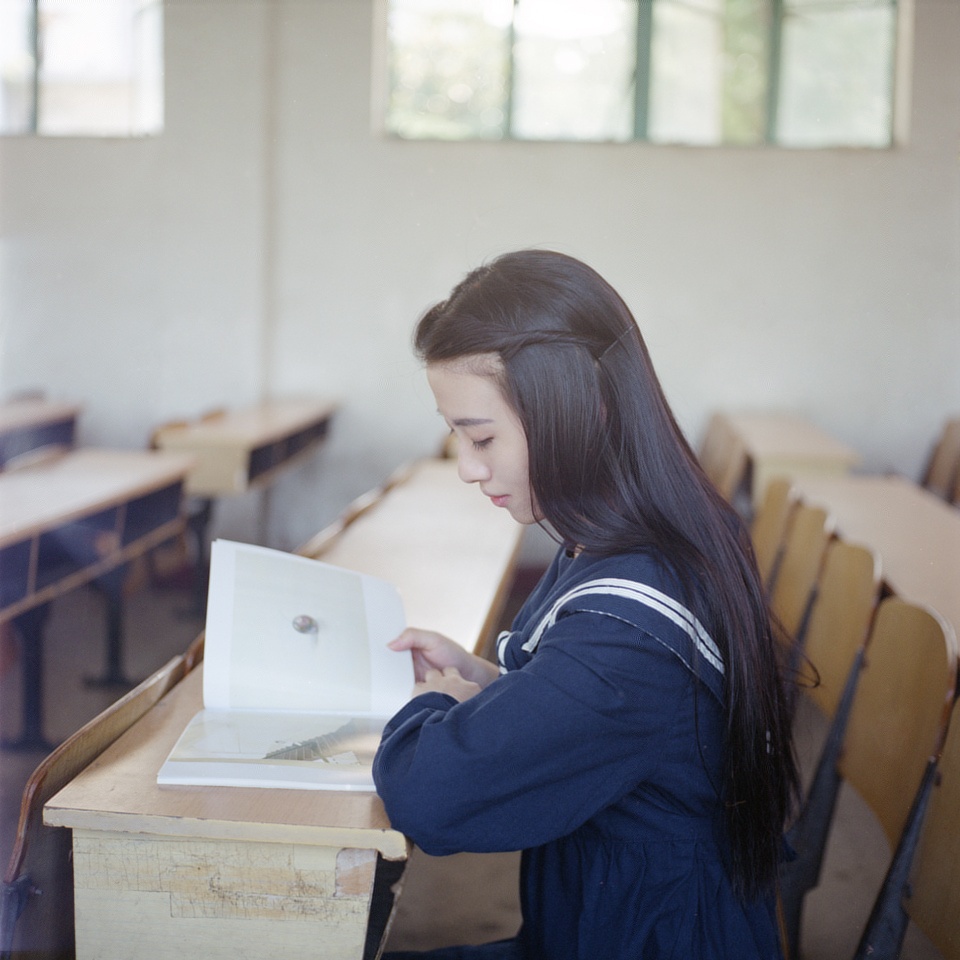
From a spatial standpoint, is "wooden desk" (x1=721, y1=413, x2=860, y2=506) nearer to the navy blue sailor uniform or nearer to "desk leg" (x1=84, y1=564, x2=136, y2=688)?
"desk leg" (x1=84, y1=564, x2=136, y2=688)

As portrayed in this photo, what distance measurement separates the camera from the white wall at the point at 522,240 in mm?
4312

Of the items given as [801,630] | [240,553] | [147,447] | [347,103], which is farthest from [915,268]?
[240,553]

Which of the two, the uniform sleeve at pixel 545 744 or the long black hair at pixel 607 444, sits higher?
the long black hair at pixel 607 444

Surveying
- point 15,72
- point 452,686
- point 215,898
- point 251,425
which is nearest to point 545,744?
point 452,686

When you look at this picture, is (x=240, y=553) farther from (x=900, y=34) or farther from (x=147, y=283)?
(x=900, y=34)

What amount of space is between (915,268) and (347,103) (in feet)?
8.61

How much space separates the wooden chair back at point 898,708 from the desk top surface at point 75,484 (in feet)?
5.72

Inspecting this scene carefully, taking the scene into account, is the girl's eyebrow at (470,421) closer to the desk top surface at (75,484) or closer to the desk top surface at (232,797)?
the desk top surface at (232,797)

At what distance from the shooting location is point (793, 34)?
15.0 feet

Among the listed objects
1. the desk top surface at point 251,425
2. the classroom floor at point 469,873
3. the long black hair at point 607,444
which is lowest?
the classroom floor at point 469,873

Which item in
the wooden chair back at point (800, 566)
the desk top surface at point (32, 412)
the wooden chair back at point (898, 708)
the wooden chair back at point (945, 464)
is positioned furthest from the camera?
the wooden chair back at point (945, 464)

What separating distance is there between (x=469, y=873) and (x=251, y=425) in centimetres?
219

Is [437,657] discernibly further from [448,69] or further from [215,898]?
[448,69]

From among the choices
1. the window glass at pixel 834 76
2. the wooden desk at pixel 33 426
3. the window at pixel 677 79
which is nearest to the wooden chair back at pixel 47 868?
the wooden desk at pixel 33 426
